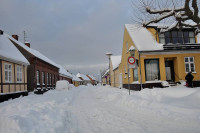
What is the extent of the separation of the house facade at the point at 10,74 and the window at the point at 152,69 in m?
12.1

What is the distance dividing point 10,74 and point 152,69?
1311cm

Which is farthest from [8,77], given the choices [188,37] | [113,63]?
[113,63]

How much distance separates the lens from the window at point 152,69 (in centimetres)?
1623

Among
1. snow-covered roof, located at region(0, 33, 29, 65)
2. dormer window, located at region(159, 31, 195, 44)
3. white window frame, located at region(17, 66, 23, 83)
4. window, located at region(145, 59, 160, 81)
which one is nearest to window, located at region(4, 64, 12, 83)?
snow-covered roof, located at region(0, 33, 29, 65)

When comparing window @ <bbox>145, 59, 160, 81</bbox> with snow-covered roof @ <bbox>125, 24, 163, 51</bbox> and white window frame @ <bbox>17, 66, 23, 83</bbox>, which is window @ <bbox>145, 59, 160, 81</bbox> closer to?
snow-covered roof @ <bbox>125, 24, 163, 51</bbox>

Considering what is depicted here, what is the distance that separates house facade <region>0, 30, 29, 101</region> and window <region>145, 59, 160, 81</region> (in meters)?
12.1

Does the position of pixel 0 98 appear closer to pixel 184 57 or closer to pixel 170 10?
pixel 170 10

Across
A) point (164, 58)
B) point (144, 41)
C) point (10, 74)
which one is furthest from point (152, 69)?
point (10, 74)

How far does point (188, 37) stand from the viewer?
17672 millimetres

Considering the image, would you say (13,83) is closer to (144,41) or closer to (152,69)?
(152,69)

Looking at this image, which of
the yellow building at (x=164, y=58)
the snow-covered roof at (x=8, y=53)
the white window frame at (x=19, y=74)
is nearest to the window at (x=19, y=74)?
the white window frame at (x=19, y=74)

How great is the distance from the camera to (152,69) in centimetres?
1638

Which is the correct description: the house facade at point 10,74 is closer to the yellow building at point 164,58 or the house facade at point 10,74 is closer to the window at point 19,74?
the window at point 19,74

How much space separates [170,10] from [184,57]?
1181 centimetres
